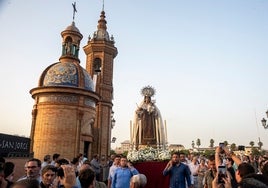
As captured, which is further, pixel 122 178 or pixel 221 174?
pixel 122 178

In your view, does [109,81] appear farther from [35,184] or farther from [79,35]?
[35,184]

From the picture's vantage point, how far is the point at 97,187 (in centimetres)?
554

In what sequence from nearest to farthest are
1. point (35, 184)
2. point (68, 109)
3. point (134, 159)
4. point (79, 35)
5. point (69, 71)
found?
1. point (35, 184)
2. point (134, 159)
3. point (68, 109)
4. point (69, 71)
5. point (79, 35)

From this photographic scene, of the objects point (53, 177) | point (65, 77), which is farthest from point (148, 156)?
point (65, 77)

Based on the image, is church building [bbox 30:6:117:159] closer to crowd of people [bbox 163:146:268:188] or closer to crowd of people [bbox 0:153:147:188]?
crowd of people [bbox 163:146:268:188]

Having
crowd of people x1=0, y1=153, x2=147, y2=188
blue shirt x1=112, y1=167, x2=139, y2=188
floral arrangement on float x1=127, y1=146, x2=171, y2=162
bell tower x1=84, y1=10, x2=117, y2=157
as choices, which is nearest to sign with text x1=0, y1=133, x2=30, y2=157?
floral arrangement on float x1=127, y1=146, x2=171, y2=162

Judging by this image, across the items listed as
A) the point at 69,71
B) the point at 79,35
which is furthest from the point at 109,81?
the point at 69,71

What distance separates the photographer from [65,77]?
23.0 meters

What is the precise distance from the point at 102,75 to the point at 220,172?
29.8m

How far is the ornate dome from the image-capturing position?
22.7 metres

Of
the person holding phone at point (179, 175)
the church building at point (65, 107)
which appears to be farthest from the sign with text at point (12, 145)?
the person holding phone at point (179, 175)

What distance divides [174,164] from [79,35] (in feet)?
76.6

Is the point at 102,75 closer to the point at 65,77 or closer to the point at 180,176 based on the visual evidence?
the point at 65,77

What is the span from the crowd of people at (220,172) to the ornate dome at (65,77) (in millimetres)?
13310
